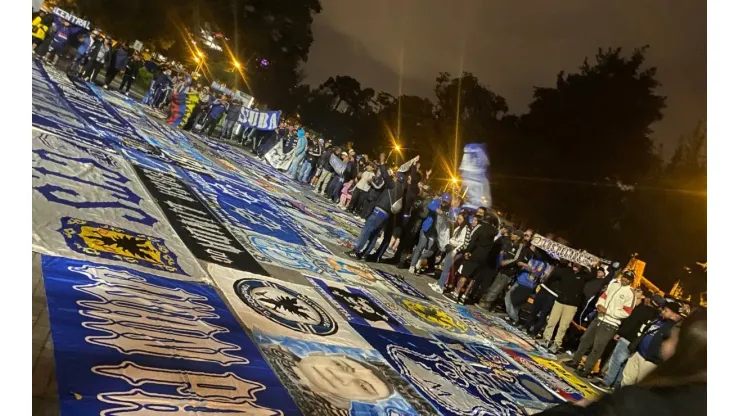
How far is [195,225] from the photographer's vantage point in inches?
160

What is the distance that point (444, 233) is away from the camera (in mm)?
6051

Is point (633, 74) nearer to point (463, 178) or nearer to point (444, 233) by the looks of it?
point (463, 178)

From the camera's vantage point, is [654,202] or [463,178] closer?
[654,202]

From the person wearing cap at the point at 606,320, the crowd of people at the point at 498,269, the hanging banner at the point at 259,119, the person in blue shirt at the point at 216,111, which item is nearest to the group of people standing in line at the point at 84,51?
the person in blue shirt at the point at 216,111

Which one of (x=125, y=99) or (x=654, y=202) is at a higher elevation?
(x=654, y=202)

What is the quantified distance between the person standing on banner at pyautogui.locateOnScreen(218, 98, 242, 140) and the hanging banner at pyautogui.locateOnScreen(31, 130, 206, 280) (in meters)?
2.64

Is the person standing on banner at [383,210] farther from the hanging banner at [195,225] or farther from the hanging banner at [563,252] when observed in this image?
the hanging banner at [563,252]

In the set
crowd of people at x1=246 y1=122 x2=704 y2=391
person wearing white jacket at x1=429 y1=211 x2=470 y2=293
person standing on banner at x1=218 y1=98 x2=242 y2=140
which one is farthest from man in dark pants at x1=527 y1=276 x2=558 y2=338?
person standing on banner at x1=218 y1=98 x2=242 y2=140

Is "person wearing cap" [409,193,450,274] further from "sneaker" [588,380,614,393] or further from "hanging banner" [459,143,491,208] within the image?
"sneaker" [588,380,614,393]

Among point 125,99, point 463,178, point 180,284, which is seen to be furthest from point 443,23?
point 180,284

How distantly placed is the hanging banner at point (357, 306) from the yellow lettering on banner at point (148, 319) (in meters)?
1.26

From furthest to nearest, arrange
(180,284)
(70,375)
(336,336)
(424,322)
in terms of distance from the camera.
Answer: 1. (424,322)
2. (336,336)
3. (180,284)
4. (70,375)

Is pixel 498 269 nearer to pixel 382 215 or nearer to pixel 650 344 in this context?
pixel 382 215

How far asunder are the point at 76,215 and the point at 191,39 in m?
3.44
